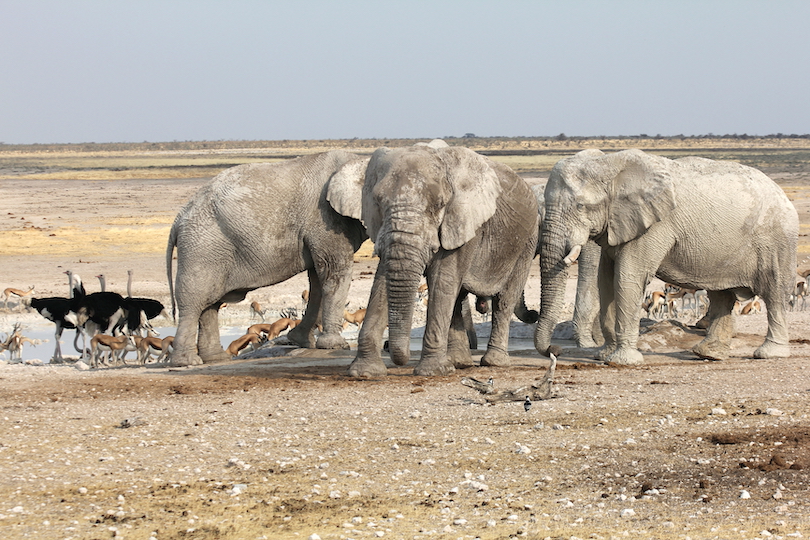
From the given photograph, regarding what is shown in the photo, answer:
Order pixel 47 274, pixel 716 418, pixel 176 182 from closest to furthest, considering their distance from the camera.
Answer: pixel 716 418 → pixel 47 274 → pixel 176 182

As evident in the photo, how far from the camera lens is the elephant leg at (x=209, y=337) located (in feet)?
43.2

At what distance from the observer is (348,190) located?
38.3 feet

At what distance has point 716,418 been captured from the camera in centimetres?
838

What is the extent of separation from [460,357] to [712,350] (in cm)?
303

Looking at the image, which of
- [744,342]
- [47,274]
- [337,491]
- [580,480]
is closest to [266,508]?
[337,491]

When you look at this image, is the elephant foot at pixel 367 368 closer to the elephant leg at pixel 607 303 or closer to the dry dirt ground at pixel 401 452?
the dry dirt ground at pixel 401 452

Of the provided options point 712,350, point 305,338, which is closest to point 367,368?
point 305,338

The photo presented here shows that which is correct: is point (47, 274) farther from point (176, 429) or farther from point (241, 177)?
point (176, 429)

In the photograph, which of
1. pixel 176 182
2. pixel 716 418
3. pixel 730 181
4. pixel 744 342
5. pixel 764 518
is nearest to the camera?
pixel 764 518

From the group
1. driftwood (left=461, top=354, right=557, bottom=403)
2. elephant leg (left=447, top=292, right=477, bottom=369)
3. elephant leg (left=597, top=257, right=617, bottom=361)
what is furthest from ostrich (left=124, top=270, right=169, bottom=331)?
driftwood (left=461, top=354, right=557, bottom=403)

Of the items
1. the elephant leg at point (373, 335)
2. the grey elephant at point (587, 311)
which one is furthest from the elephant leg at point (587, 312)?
the elephant leg at point (373, 335)

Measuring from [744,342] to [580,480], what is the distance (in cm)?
772

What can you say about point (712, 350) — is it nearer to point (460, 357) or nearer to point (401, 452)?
point (460, 357)

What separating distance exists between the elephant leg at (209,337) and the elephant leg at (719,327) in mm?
5538
